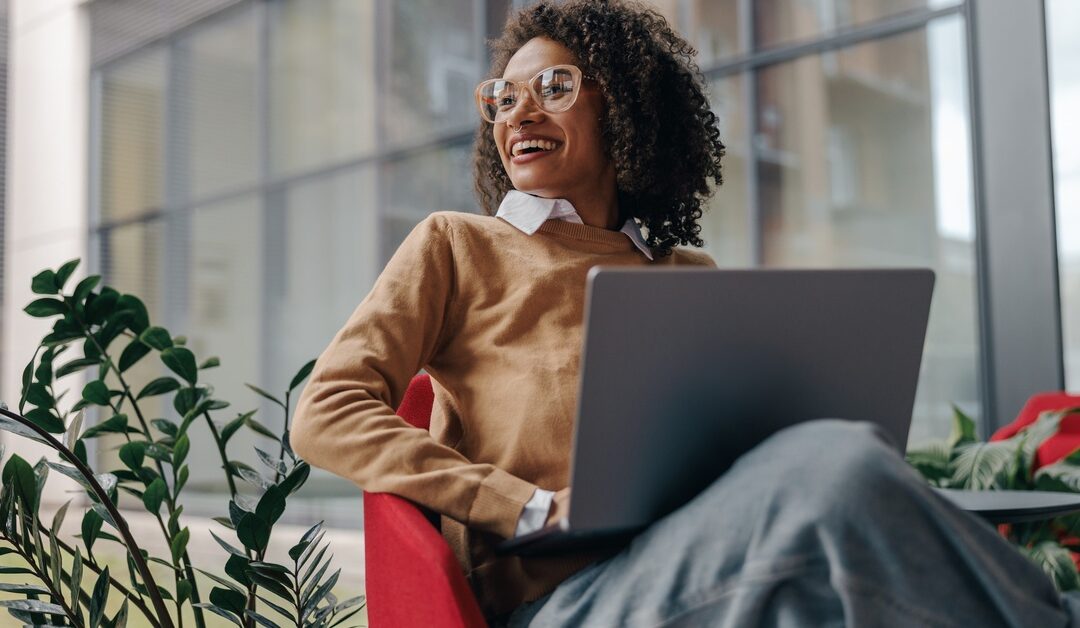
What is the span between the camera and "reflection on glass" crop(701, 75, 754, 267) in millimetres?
4168

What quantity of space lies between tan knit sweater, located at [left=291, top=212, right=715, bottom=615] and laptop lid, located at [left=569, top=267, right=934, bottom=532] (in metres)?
0.22

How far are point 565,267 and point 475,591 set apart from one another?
0.49 metres

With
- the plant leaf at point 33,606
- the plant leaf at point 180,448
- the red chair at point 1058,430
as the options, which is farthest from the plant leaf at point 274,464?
the red chair at point 1058,430

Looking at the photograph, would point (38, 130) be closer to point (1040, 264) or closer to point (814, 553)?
point (1040, 264)

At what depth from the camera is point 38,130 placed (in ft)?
27.7

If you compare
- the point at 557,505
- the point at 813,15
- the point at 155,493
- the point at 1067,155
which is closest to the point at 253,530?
the point at 155,493

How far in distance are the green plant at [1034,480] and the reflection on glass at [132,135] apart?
256 inches

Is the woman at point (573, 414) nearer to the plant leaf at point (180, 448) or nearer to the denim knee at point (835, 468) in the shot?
the denim knee at point (835, 468)

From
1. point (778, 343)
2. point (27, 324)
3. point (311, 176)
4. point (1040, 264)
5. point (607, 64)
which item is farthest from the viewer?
point (27, 324)

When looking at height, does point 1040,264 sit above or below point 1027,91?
below

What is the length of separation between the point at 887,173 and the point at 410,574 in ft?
10.0

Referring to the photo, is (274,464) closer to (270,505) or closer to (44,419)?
(270,505)

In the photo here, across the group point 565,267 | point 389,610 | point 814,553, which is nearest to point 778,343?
point 814,553

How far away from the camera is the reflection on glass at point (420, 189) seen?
5.44 metres
